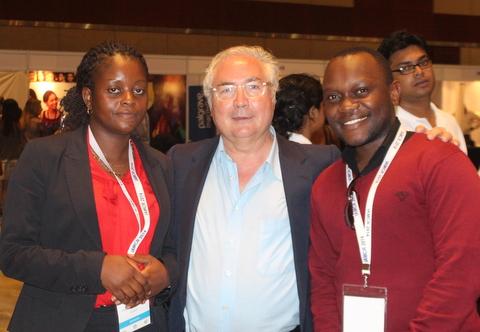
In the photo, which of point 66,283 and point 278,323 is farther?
point 278,323

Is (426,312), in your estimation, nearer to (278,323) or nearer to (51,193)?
(278,323)

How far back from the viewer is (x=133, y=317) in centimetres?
223

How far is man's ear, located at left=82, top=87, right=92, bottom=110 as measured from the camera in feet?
7.61

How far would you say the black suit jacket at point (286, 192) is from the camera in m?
2.27

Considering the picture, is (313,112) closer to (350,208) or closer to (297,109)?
(297,109)

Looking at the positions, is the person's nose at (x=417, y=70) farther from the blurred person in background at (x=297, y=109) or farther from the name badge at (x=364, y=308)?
the name badge at (x=364, y=308)

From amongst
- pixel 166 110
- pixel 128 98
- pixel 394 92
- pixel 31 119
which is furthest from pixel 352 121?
pixel 166 110

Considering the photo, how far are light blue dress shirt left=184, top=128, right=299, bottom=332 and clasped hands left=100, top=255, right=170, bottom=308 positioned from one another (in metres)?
0.19

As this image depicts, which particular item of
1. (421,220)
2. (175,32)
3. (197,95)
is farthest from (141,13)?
(421,220)

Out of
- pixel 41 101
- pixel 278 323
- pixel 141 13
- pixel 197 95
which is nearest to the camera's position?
pixel 278 323

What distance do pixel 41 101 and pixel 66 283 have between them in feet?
19.1

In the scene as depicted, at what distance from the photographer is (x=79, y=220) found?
2.12 metres

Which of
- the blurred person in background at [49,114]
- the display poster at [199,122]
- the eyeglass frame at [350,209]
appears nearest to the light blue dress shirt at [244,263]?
the eyeglass frame at [350,209]

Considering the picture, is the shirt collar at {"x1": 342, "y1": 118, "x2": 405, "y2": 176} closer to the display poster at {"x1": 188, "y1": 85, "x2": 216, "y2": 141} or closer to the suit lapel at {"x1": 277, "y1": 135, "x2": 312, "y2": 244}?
the suit lapel at {"x1": 277, "y1": 135, "x2": 312, "y2": 244}
